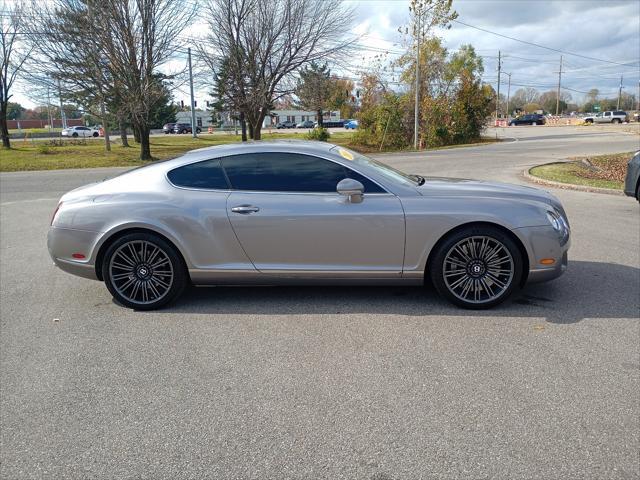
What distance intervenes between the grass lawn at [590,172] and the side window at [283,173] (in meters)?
10.0

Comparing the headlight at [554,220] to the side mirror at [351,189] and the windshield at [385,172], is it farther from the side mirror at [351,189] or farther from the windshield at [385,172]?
the side mirror at [351,189]

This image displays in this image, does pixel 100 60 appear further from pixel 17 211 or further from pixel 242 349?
pixel 242 349

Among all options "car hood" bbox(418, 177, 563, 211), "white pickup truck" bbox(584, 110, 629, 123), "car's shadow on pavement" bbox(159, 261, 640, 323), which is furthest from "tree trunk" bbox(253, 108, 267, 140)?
"white pickup truck" bbox(584, 110, 629, 123)

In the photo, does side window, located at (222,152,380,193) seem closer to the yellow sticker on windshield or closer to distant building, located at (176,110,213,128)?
the yellow sticker on windshield

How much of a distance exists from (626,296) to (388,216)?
2.45 metres

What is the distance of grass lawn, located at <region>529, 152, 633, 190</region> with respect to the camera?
43.0 feet

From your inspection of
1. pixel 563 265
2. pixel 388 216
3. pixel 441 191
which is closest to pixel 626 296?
pixel 563 265

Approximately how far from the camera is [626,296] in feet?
16.0

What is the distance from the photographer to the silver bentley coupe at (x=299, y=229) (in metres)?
4.49

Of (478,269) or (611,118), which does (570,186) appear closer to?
(478,269)

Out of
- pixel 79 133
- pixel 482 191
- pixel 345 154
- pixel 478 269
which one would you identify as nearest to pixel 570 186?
pixel 482 191

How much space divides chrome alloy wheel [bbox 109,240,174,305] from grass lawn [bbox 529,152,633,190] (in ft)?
36.5

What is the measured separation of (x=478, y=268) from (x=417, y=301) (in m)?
0.66

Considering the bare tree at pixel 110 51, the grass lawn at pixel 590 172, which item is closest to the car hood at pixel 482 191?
the grass lawn at pixel 590 172
